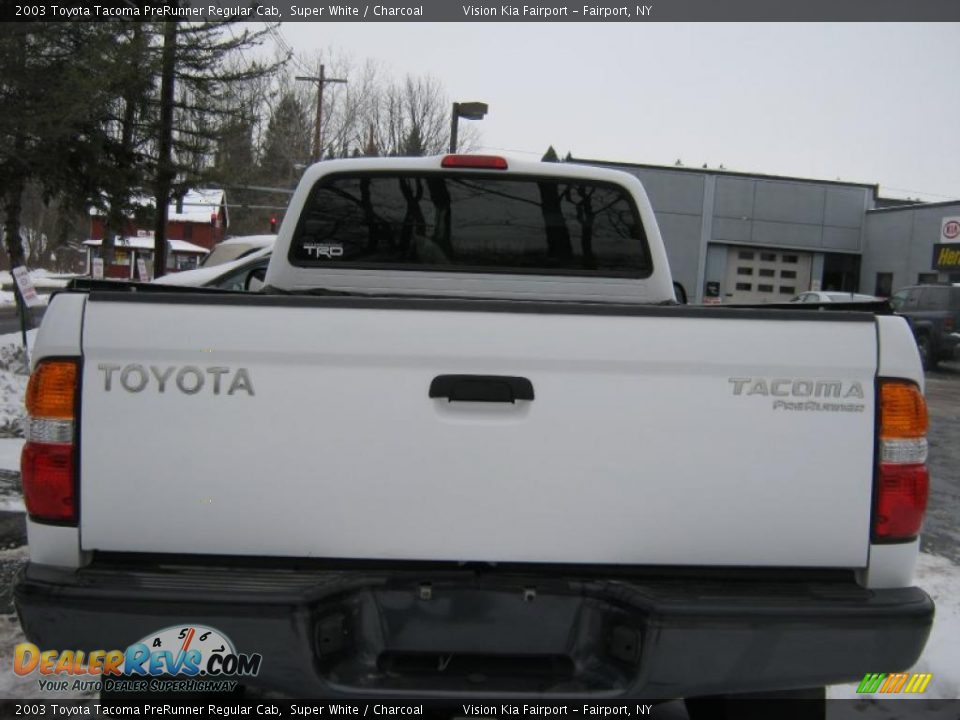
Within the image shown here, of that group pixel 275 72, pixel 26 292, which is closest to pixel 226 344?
pixel 26 292

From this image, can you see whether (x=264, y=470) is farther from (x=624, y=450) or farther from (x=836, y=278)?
(x=836, y=278)

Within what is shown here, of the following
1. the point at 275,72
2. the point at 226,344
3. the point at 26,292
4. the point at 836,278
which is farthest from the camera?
the point at 836,278

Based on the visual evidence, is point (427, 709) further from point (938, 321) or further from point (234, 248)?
point (938, 321)

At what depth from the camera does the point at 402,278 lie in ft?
12.6

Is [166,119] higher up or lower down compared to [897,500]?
higher up

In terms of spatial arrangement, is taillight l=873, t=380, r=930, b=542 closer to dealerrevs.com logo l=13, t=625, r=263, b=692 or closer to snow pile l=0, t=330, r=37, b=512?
dealerrevs.com logo l=13, t=625, r=263, b=692

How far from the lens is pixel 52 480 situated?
217 centimetres

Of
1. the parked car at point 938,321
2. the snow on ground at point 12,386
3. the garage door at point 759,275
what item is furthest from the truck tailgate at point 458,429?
A: the garage door at point 759,275

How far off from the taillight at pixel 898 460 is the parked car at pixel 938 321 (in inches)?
769

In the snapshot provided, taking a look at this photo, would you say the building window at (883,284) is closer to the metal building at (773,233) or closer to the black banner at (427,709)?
the metal building at (773,233)

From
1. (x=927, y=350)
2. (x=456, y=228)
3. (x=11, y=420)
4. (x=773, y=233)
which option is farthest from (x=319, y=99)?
(x=456, y=228)

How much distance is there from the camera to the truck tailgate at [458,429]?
7.07ft

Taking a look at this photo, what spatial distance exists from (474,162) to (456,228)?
0.36 metres

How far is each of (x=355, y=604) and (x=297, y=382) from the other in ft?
2.04
